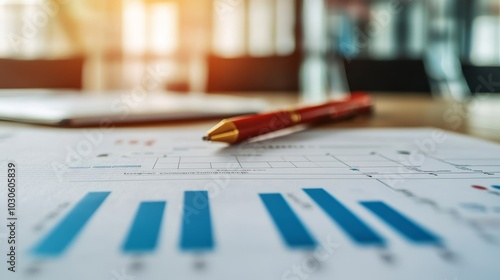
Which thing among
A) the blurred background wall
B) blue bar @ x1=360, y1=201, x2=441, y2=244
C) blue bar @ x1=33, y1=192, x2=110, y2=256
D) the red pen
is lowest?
blue bar @ x1=360, y1=201, x2=441, y2=244

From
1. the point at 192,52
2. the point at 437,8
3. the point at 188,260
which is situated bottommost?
the point at 188,260

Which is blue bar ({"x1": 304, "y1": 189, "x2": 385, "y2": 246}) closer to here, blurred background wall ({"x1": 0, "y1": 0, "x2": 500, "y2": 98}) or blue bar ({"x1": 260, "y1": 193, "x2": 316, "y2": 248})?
blue bar ({"x1": 260, "y1": 193, "x2": 316, "y2": 248})

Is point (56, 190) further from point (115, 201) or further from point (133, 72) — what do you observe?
point (133, 72)

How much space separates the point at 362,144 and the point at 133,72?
3605 millimetres

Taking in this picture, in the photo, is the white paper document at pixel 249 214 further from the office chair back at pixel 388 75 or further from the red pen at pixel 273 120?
the office chair back at pixel 388 75

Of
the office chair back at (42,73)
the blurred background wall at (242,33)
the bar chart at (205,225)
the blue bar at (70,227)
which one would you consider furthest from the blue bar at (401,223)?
the blurred background wall at (242,33)

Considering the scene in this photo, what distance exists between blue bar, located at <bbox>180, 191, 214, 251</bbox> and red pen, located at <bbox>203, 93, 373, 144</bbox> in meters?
0.10

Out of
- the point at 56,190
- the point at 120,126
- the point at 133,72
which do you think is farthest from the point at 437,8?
the point at 56,190

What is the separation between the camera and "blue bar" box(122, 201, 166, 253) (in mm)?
149

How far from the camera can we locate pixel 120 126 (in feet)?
1.61

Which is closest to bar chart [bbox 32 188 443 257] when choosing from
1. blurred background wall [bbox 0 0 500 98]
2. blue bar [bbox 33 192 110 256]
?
blue bar [bbox 33 192 110 256]

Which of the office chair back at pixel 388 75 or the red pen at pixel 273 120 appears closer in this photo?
the red pen at pixel 273 120

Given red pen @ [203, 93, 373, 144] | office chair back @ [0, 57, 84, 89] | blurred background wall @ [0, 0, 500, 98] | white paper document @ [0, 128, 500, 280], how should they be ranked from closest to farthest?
white paper document @ [0, 128, 500, 280]
red pen @ [203, 93, 373, 144]
office chair back @ [0, 57, 84, 89]
blurred background wall @ [0, 0, 500, 98]

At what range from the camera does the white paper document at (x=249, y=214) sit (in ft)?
0.45
